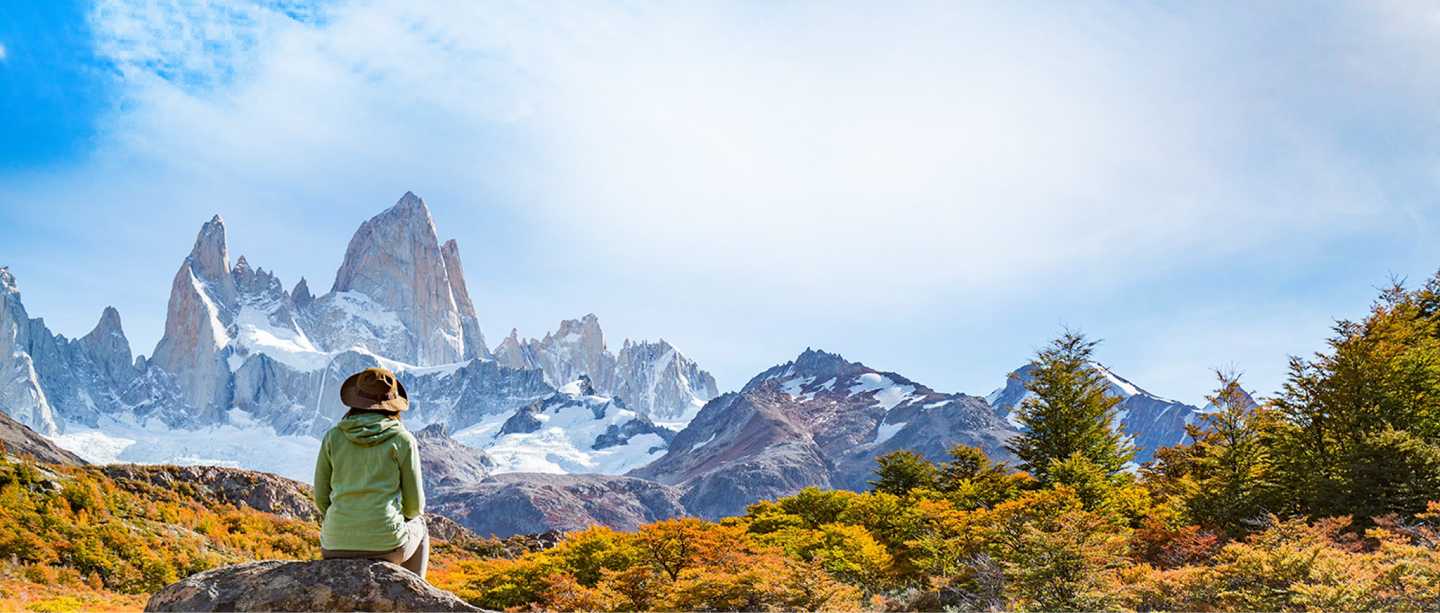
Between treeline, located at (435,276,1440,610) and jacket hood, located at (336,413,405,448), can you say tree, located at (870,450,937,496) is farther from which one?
jacket hood, located at (336,413,405,448)

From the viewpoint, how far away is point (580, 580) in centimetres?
1536

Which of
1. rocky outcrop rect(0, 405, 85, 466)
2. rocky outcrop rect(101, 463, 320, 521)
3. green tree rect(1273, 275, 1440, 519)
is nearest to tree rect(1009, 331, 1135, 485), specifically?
green tree rect(1273, 275, 1440, 519)

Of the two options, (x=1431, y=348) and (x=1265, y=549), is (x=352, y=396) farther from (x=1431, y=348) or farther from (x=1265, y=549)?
(x=1431, y=348)

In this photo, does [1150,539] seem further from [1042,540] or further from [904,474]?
[904,474]

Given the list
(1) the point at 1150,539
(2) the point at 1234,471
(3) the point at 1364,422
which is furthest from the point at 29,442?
(3) the point at 1364,422

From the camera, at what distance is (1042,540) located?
1136 cm

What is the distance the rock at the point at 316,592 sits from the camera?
5.41 metres

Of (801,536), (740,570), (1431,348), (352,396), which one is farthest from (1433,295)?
(352,396)

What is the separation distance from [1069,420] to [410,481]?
81.5 feet

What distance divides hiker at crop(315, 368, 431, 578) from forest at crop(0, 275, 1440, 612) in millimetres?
7160

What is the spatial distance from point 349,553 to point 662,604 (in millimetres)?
7809

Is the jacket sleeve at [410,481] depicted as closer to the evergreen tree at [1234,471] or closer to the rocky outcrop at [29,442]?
the evergreen tree at [1234,471]

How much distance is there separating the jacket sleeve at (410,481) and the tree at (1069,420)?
2322 cm

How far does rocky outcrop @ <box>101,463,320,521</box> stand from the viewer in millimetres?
22906
